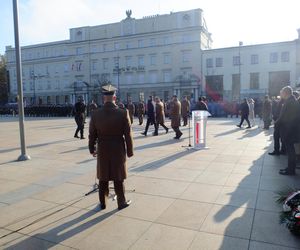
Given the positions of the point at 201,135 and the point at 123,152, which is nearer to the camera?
the point at 123,152

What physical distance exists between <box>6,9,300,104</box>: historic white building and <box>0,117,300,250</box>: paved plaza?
4769 cm

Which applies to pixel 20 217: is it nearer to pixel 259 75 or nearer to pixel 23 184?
pixel 23 184

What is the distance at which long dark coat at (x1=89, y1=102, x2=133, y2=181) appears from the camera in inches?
→ 174

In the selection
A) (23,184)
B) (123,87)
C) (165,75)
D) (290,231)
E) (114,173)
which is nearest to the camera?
(290,231)

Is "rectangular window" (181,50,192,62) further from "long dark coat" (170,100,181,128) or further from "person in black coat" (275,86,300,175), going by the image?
"person in black coat" (275,86,300,175)

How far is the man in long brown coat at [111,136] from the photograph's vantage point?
4.43 metres

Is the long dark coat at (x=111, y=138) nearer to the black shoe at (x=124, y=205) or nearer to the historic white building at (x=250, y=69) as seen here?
the black shoe at (x=124, y=205)

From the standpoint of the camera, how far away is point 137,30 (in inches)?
2613

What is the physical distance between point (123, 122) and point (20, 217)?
2.02 meters

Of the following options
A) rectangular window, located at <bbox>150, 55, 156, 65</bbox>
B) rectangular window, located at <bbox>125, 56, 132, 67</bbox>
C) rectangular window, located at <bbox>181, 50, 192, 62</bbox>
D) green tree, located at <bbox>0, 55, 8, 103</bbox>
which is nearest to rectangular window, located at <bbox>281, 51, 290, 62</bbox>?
rectangular window, located at <bbox>181, 50, 192, 62</bbox>

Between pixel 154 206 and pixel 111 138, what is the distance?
4.14 ft

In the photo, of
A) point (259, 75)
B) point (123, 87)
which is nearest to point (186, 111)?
point (259, 75)

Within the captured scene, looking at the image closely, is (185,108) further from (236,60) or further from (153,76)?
(153,76)

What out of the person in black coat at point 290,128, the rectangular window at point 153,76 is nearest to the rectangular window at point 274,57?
the rectangular window at point 153,76
